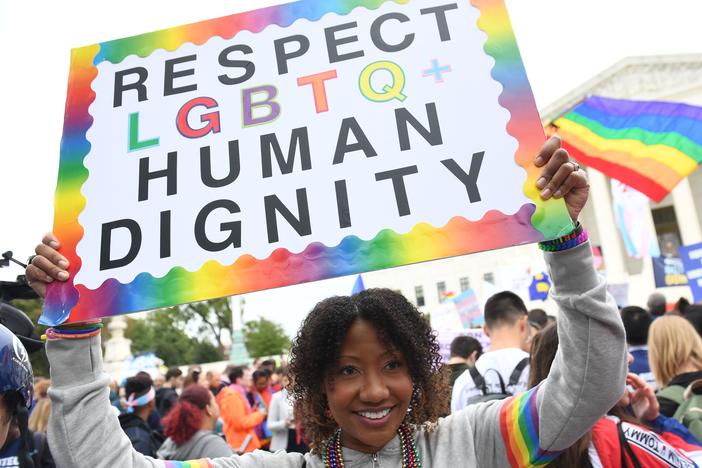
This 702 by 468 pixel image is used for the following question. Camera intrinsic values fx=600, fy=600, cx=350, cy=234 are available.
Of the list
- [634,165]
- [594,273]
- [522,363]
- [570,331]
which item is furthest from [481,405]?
[634,165]

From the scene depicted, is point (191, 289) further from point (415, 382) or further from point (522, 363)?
point (522, 363)

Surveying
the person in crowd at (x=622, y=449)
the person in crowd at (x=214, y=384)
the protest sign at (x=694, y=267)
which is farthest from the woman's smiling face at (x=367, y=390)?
the person in crowd at (x=214, y=384)

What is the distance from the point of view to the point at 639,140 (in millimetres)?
9008

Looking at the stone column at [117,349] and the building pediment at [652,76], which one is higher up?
the building pediment at [652,76]

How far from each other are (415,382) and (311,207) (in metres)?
0.69

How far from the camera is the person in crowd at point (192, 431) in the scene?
4.68m

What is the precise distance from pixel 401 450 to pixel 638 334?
3.99 m

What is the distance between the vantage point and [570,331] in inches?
67.8

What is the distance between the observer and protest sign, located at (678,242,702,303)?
8852 millimetres

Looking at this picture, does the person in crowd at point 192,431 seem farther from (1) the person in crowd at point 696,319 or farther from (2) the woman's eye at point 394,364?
(1) the person in crowd at point 696,319

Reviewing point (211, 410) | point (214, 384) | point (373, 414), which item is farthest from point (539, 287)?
point (373, 414)

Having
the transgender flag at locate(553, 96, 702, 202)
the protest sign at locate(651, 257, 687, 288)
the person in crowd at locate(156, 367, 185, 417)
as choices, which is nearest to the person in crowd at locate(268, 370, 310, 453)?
the person in crowd at locate(156, 367, 185, 417)

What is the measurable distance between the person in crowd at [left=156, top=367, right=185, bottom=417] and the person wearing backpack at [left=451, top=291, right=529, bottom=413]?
12.9ft

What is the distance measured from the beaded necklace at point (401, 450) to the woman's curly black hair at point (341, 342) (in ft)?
0.20
